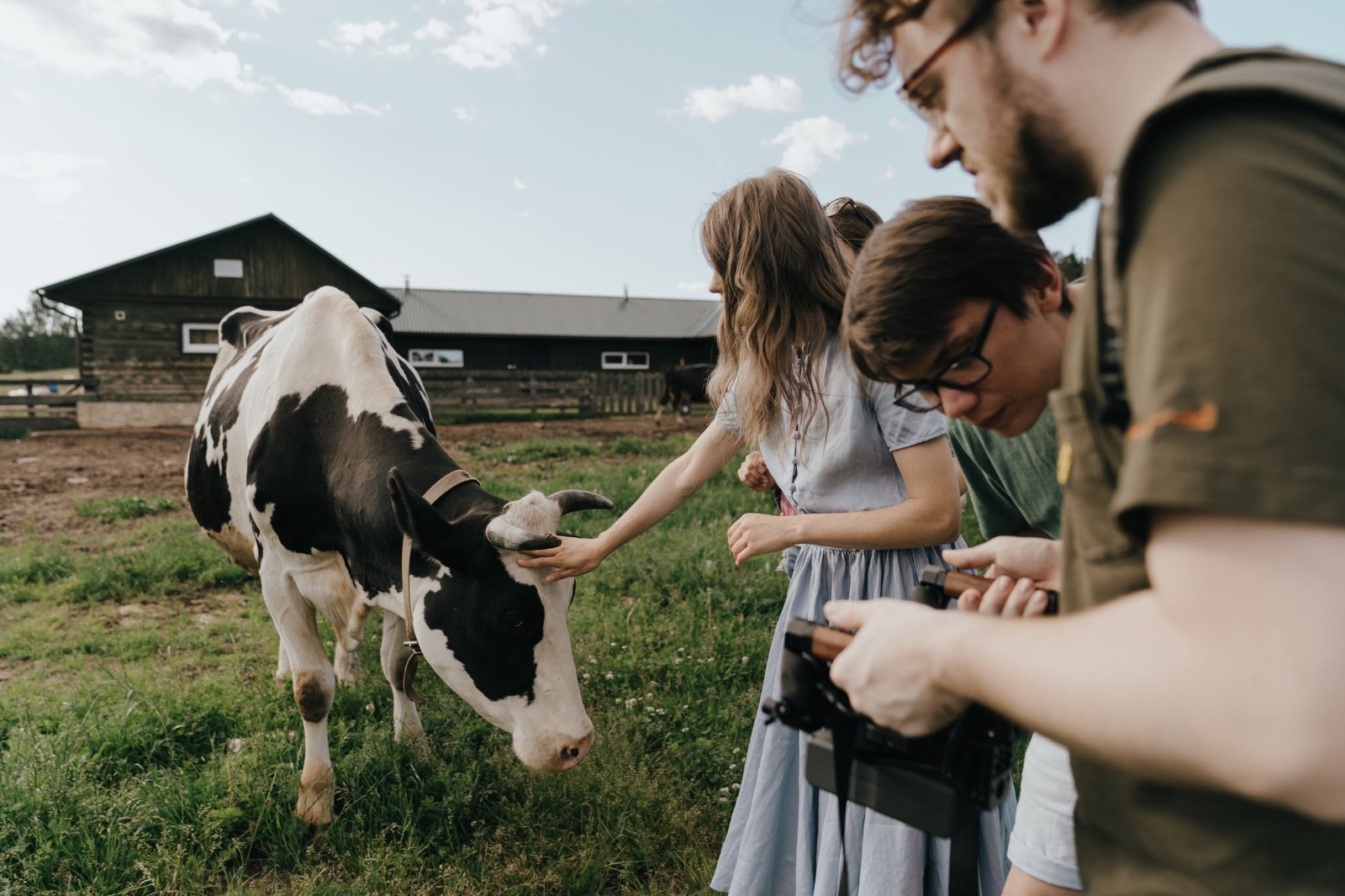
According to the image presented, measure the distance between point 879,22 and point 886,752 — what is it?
3.05ft

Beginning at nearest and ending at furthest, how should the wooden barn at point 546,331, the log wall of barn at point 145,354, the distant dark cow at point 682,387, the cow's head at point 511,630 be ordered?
1. the cow's head at point 511,630
2. the log wall of barn at point 145,354
3. the distant dark cow at point 682,387
4. the wooden barn at point 546,331

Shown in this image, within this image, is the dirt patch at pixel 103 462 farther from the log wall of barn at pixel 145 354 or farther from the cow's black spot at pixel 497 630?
the cow's black spot at pixel 497 630

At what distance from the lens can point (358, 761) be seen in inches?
135

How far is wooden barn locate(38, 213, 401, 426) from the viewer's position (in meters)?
21.3

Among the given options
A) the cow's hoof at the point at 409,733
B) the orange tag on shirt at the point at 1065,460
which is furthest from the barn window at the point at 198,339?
the orange tag on shirt at the point at 1065,460

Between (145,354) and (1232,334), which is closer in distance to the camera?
(1232,334)

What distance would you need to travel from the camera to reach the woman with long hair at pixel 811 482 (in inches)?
82.8

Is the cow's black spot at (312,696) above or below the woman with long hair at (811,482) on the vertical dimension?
below

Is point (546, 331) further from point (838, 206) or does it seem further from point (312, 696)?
point (838, 206)

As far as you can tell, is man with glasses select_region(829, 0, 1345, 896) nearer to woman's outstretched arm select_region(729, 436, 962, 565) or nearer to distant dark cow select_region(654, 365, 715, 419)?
woman's outstretched arm select_region(729, 436, 962, 565)

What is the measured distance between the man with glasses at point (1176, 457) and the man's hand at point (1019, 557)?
27.4 inches

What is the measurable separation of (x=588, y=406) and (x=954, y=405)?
22.4m

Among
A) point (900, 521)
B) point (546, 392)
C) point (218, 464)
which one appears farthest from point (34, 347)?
point (900, 521)

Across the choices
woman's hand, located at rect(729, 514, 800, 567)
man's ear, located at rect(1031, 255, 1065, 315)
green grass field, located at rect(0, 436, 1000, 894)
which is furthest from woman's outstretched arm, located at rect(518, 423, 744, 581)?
man's ear, located at rect(1031, 255, 1065, 315)
